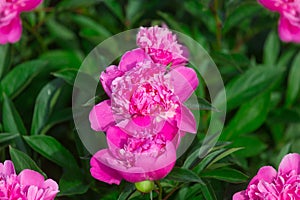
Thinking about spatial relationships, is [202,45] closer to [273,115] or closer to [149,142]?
[273,115]

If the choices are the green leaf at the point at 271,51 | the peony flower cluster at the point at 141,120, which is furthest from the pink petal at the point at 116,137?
the green leaf at the point at 271,51

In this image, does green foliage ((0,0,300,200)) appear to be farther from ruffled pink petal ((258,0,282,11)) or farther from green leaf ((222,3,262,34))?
ruffled pink petal ((258,0,282,11))

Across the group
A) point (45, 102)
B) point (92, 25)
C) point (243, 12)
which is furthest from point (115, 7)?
point (45, 102)

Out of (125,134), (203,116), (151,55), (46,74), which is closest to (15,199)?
(125,134)

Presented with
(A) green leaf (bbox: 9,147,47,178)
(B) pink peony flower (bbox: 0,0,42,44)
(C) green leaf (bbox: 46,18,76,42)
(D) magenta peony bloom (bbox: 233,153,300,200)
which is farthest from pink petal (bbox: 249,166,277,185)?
(C) green leaf (bbox: 46,18,76,42)

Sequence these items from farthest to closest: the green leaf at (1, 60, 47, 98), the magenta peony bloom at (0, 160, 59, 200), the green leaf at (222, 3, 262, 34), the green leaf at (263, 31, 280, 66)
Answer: the green leaf at (263, 31, 280, 66)
the green leaf at (222, 3, 262, 34)
the green leaf at (1, 60, 47, 98)
the magenta peony bloom at (0, 160, 59, 200)

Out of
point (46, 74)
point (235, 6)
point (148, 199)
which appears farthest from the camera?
point (46, 74)

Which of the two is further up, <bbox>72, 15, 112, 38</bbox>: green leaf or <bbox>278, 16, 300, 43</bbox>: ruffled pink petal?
<bbox>278, 16, 300, 43</bbox>: ruffled pink petal
